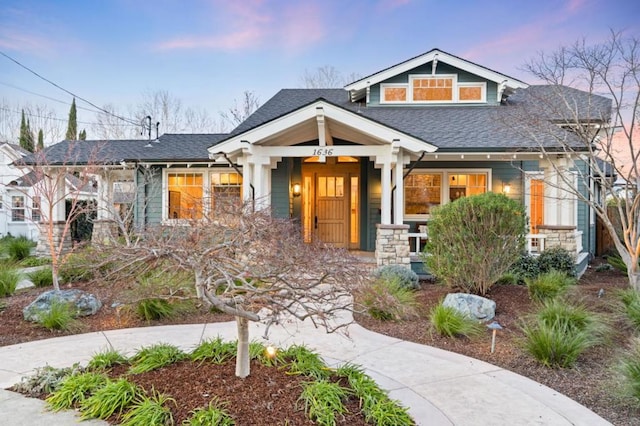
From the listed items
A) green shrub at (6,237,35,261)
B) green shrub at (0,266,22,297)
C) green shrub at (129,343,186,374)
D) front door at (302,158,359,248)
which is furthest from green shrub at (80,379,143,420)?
green shrub at (6,237,35,261)

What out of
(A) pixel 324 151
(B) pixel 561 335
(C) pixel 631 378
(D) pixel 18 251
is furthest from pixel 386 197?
(D) pixel 18 251

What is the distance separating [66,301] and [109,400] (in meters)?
3.68

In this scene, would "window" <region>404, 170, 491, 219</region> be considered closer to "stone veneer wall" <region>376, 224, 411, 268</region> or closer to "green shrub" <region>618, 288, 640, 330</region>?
"stone veneer wall" <region>376, 224, 411, 268</region>

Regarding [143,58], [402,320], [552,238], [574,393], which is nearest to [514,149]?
[552,238]

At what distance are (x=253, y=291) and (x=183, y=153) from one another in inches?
396

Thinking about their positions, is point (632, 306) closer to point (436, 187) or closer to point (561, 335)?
point (561, 335)

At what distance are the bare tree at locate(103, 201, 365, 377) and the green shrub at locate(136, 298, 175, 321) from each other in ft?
8.92

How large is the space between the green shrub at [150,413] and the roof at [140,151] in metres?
9.30

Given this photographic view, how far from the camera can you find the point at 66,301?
5.86 meters

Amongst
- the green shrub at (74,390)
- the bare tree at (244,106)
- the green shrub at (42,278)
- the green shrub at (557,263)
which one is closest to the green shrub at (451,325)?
the green shrub at (74,390)

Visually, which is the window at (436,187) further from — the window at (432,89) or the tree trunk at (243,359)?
the tree trunk at (243,359)

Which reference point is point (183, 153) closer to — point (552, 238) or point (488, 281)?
point (488, 281)

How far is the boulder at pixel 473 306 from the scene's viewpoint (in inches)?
227

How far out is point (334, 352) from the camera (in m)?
4.52
